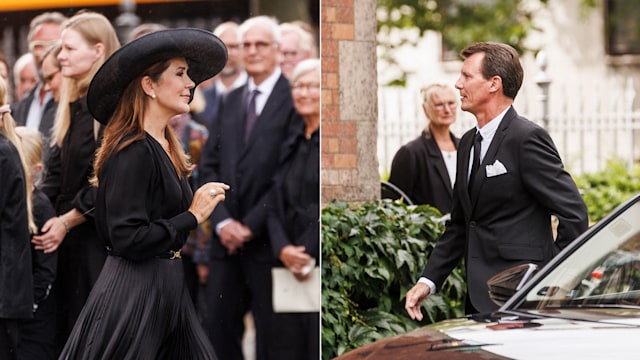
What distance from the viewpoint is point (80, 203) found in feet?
21.5

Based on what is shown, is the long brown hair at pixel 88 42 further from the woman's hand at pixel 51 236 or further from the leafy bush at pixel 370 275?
the leafy bush at pixel 370 275

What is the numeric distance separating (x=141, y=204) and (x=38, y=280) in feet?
4.69

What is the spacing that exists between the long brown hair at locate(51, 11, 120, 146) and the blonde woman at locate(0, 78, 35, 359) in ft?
0.99

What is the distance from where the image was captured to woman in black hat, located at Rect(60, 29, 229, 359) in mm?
5418

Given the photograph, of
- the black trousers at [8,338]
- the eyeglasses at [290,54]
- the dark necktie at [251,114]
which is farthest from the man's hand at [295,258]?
the black trousers at [8,338]

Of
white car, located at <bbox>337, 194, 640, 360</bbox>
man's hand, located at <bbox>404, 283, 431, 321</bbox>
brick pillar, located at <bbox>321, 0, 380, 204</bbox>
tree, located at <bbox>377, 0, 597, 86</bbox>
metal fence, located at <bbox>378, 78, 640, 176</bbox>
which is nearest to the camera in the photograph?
white car, located at <bbox>337, 194, 640, 360</bbox>

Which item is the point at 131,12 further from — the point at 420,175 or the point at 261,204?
the point at 420,175

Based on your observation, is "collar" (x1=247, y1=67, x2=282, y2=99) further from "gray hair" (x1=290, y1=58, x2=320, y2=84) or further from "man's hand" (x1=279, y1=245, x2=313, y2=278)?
"man's hand" (x1=279, y1=245, x2=313, y2=278)

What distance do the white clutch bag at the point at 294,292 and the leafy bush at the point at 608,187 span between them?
818cm

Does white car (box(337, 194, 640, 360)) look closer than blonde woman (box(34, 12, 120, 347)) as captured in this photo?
Yes

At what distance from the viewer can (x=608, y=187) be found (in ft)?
49.1

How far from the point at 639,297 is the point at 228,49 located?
9.22ft

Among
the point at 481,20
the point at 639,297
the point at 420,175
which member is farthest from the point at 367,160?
the point at 481,20

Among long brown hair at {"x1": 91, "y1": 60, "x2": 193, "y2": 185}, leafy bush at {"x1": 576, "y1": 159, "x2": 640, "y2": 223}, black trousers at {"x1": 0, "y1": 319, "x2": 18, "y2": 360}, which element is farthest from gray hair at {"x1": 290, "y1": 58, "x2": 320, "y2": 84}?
leafy bush at {"x1": 576, "y1": 159, "x2": 640, "y2": 223}
